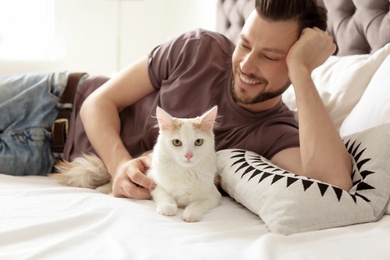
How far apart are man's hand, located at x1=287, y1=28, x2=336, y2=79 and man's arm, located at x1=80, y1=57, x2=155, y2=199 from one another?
21.1 inches

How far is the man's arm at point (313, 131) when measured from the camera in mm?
1075

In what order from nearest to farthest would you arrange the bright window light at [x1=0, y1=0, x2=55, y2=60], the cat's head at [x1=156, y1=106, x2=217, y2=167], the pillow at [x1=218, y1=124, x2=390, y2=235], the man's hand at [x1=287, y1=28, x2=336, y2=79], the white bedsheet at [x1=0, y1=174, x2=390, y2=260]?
the white bedsheet at [x1=0, y1=174, x2=390, y2=260]
the pillow at [x1=218, y1=124, x2=390, y2=235]
the cat's head at [x1=156, y1=106, x2=217, y2=167]
the man's hand at [x1=287, y1=28, x2=336, y2=79]
the bright window light at [x1=0, y1=0, x2=55, y2=60]

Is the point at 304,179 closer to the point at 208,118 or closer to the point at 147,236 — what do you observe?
the point at 208,118

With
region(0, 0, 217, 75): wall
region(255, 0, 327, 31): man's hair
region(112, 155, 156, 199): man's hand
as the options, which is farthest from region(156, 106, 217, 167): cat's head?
region(0, 0, 217, 75): wall

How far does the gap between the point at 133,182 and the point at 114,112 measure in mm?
428

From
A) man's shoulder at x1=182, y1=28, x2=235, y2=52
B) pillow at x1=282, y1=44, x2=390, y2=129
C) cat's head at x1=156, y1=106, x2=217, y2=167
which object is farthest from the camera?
man's shoulder at x1=182, y1=28, x2=235, y2=52

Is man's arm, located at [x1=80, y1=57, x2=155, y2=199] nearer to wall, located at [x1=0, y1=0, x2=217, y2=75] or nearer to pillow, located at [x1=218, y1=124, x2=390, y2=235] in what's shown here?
pillow, located at [x1=218, y1=124, x2=390, y2=235]

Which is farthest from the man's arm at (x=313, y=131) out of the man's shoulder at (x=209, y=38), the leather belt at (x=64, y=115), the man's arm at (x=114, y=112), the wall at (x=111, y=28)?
the wall at (x=111, y=28)

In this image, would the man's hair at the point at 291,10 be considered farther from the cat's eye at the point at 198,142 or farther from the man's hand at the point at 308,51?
the cat's eye at the point at 198,142

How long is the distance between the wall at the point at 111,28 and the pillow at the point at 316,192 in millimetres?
2126

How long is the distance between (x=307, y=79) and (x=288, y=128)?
194 millimetres

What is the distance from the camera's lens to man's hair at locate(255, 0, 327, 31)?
1.23 m

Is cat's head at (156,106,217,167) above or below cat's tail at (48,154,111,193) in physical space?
above

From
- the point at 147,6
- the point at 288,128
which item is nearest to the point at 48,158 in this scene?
the point at 288,128
